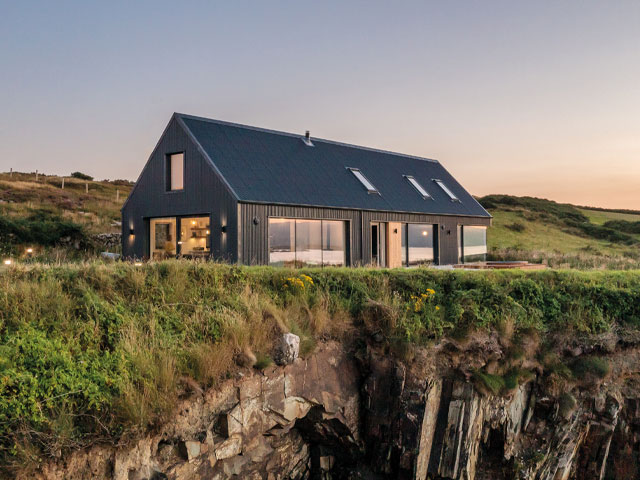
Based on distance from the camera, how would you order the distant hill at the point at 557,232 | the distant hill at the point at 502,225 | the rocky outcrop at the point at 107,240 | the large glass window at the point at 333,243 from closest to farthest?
the large glass window at the point at 333,243, the distant hill at the point at 502,225, the rocky outcrop at the point at 107,240, the distant hill at the point at 557,232

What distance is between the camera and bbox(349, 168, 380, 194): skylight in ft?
59.5

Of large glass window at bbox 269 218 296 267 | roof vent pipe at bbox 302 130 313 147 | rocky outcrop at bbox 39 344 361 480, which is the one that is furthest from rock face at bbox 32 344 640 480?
roof vent pipe at bbox 302 130 313 147

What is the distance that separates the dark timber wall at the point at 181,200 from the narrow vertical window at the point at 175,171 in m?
0.19

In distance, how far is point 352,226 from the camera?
16.6m

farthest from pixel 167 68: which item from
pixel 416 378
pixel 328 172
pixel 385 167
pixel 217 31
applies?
pixel 416 378

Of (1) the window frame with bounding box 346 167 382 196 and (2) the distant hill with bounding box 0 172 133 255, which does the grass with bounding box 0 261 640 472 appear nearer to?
(1) the window frame with bounding box 346 167 382 196

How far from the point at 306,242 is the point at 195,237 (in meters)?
3.88

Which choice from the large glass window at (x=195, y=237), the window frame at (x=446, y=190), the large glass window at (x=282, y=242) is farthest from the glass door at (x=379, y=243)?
the large glass window at (x=195, y=237)

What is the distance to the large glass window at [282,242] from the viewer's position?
47.1 feet

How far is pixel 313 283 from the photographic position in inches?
332

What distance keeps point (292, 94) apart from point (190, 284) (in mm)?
15451

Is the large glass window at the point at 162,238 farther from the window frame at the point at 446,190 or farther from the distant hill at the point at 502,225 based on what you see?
the window frame at the point at 446,190

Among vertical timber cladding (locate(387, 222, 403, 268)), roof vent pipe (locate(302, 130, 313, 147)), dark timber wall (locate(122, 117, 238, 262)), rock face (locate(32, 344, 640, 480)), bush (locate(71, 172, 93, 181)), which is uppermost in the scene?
bush (locate(71, 172, 93, 181))

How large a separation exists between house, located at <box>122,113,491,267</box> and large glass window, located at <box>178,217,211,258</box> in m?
0.03
